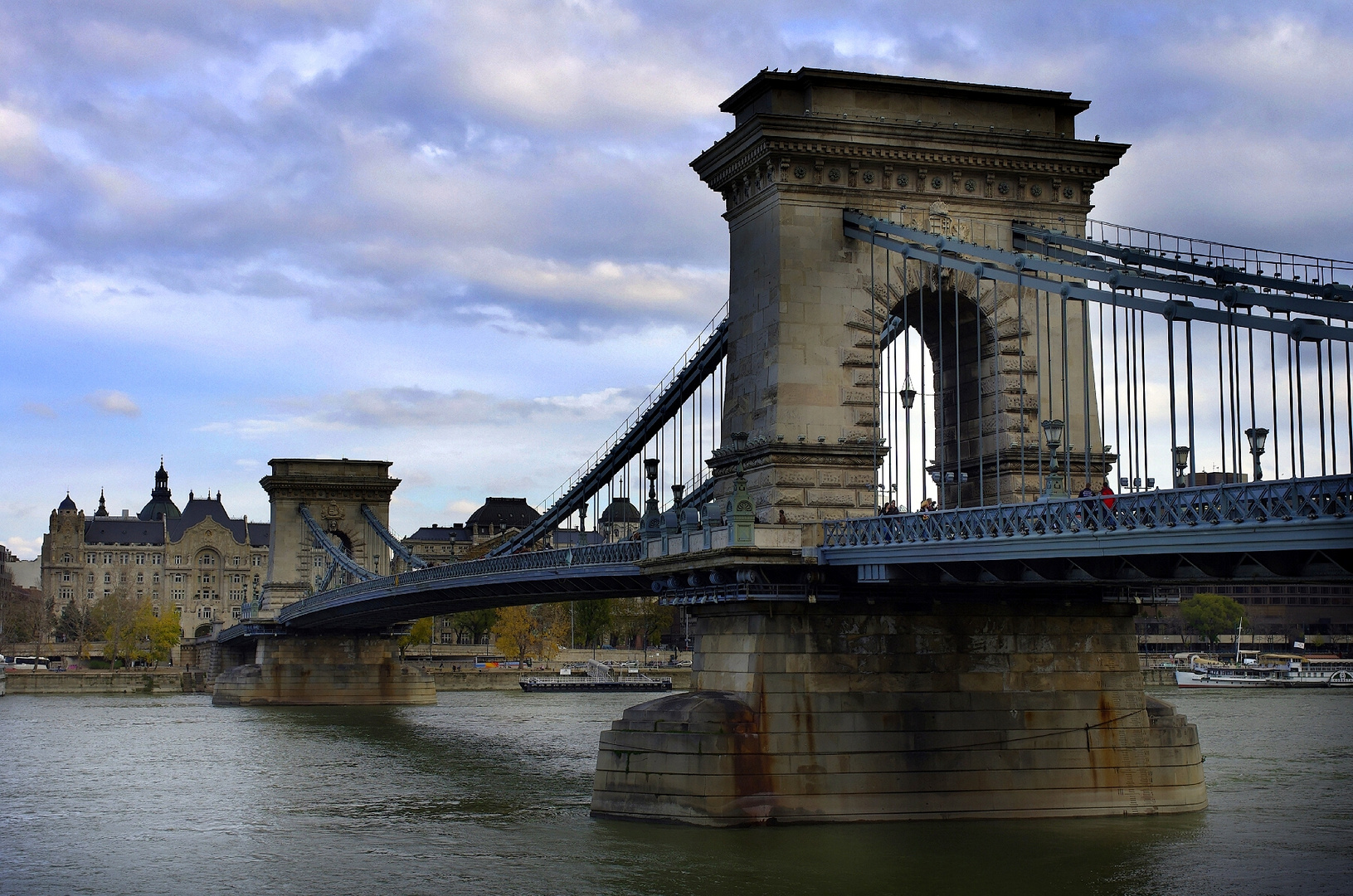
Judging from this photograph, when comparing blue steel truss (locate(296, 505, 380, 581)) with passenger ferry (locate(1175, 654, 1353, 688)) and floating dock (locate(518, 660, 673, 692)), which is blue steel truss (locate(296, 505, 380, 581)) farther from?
passenger ferry (locate(1175, 654, 1353, 688))

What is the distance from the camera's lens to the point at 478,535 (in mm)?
184125

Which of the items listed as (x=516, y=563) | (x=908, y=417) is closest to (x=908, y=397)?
(x=908, y=417)

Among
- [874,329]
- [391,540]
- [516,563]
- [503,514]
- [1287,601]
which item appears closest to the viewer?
[874,329]

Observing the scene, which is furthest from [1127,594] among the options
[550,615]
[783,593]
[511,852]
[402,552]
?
[550,615]

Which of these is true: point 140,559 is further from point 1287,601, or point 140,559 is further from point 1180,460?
point 1180,460

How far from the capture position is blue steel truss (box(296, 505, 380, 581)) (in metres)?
90.2

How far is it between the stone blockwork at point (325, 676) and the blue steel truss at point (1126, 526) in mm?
65070

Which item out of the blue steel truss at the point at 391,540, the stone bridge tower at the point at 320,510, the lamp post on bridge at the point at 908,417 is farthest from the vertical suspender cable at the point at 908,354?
the stone bridge tower at the point at 320,510

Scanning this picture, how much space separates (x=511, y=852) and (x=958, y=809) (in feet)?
30.6

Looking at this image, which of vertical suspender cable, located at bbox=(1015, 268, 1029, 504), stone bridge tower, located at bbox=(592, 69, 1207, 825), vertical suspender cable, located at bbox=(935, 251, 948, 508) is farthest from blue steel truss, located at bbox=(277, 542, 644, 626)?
vertical suspender cable, located at bbox=(1015, 268, 1029, 504)

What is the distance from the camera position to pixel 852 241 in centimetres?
3850

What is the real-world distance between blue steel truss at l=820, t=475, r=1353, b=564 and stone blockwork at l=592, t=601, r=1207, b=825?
9.04 ft

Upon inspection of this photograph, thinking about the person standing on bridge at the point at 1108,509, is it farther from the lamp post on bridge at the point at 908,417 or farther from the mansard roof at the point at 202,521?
the mansard roof at the point at 202,521

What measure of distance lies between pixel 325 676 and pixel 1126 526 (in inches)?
2952
